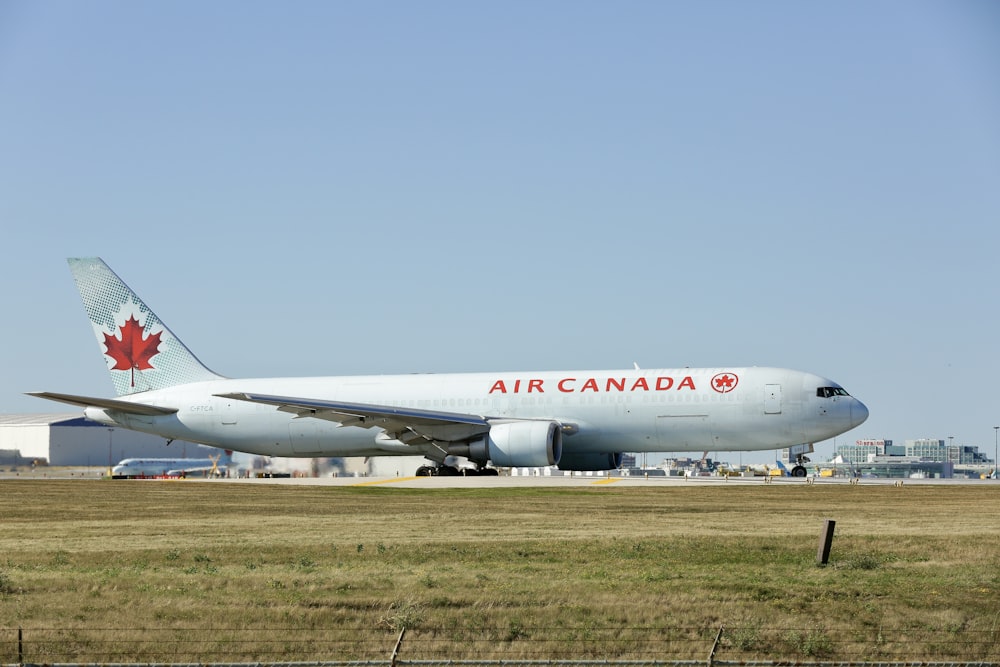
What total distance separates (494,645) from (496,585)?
4158mm

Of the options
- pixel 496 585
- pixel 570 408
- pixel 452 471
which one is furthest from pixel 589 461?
pixel 496 585

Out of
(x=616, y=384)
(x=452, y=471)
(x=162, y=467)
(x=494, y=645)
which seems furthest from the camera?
(x=162, y=467)

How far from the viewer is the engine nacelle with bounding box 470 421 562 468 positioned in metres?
53.1

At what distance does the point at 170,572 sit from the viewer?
20.7 meters

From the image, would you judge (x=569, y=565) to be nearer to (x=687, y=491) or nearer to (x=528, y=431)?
(x=687, y=491)

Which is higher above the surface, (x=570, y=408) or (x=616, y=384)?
(x=616, y=384)

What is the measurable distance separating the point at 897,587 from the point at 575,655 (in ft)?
24.5

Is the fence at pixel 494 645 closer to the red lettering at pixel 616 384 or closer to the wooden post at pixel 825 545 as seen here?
the wooden post at pixel 825 545

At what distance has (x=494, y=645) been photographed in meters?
15.2

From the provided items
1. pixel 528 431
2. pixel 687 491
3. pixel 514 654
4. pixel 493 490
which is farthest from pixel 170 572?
pixel 528 431

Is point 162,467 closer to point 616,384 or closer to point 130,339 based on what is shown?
point 130,339

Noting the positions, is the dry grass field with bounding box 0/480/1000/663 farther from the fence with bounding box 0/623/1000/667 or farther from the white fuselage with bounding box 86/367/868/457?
the white fuselage with bounding box 86/367/868/457

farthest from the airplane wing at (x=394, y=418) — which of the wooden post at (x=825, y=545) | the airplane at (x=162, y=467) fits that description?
the wooden post at (x=825, y=545)

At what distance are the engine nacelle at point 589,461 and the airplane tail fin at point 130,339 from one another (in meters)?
19.8
